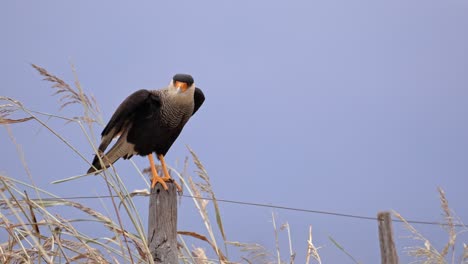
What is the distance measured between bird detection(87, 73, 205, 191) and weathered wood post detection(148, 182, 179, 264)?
0.66 metres

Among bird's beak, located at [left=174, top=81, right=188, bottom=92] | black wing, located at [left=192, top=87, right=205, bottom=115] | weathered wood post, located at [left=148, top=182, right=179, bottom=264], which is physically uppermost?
black wing, located at [left=192, top=87, right=205, bottom=115]

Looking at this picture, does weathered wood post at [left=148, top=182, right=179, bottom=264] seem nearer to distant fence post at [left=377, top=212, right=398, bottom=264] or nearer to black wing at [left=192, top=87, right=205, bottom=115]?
distant fence post at [left=377, top=212, right=398, bottom=264]

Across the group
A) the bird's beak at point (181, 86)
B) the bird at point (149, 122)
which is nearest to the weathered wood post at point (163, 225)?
the bird at point (149, 122)

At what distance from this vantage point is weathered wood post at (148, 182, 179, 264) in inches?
89.5

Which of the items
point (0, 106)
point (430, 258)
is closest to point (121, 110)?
point (0, 106)

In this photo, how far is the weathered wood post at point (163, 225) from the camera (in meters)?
2.27

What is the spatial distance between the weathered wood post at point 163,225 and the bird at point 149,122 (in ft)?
2.15

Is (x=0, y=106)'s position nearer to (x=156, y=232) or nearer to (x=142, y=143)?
(x=156, y=232)

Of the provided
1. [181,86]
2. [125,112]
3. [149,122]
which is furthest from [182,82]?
[125,112]

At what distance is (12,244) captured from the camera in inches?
70.7

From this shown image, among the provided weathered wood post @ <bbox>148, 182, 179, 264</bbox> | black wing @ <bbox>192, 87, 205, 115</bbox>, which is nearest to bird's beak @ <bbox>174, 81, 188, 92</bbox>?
black wing @ <bbox>192, 87, 205, 115</bbox>

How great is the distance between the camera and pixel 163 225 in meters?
2.34

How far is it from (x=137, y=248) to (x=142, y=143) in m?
1.38

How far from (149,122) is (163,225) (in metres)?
1.03
